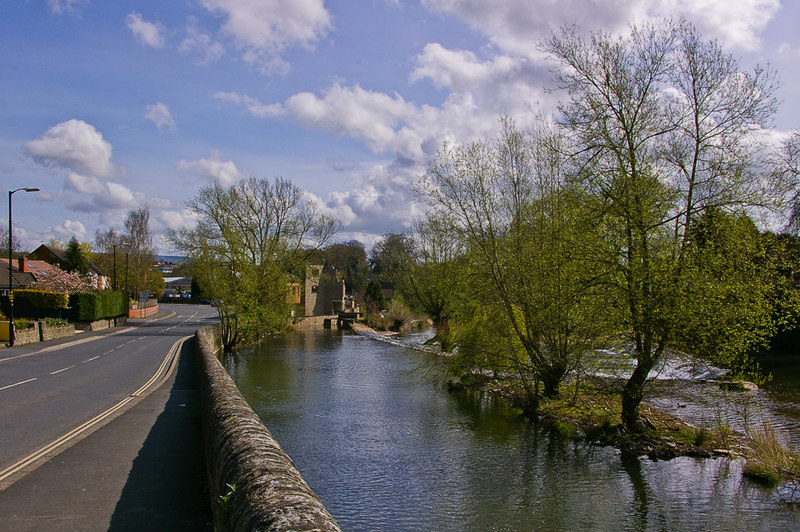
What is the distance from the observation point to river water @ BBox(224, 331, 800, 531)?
10.9 m

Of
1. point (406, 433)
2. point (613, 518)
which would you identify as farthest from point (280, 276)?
point (613, 518)

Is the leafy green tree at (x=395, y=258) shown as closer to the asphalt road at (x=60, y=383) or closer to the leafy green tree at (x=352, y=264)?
the leafy green tree at (x=352, y=264)

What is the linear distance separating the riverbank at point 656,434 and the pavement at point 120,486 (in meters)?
10.5

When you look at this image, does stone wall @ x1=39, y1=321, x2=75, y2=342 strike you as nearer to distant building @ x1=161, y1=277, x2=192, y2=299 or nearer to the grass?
the grass

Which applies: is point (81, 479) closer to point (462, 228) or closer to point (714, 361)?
point (714, 361)

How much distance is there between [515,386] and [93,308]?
121ft

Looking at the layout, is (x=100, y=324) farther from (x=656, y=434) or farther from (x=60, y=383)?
(x=656, y=434)

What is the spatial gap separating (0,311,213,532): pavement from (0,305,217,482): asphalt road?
92 cm

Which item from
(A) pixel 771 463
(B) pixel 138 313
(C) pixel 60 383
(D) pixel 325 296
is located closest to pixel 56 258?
(B) pixel 138 313

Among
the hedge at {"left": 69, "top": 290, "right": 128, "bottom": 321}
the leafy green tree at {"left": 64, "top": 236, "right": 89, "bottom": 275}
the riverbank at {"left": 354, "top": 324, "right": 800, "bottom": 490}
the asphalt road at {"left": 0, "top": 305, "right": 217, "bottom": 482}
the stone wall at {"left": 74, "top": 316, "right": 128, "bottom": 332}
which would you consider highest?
the leafy green tree at {"left": 64, "top": 236, "right": 89, "bottom": 275}

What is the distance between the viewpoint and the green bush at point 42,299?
45.2m

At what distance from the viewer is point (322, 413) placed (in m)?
19.4

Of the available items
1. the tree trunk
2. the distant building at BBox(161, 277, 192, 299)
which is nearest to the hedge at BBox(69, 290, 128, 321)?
the tree trunk

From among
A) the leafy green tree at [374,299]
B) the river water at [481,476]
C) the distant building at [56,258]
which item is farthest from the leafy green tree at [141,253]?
the river water at [481,476]
